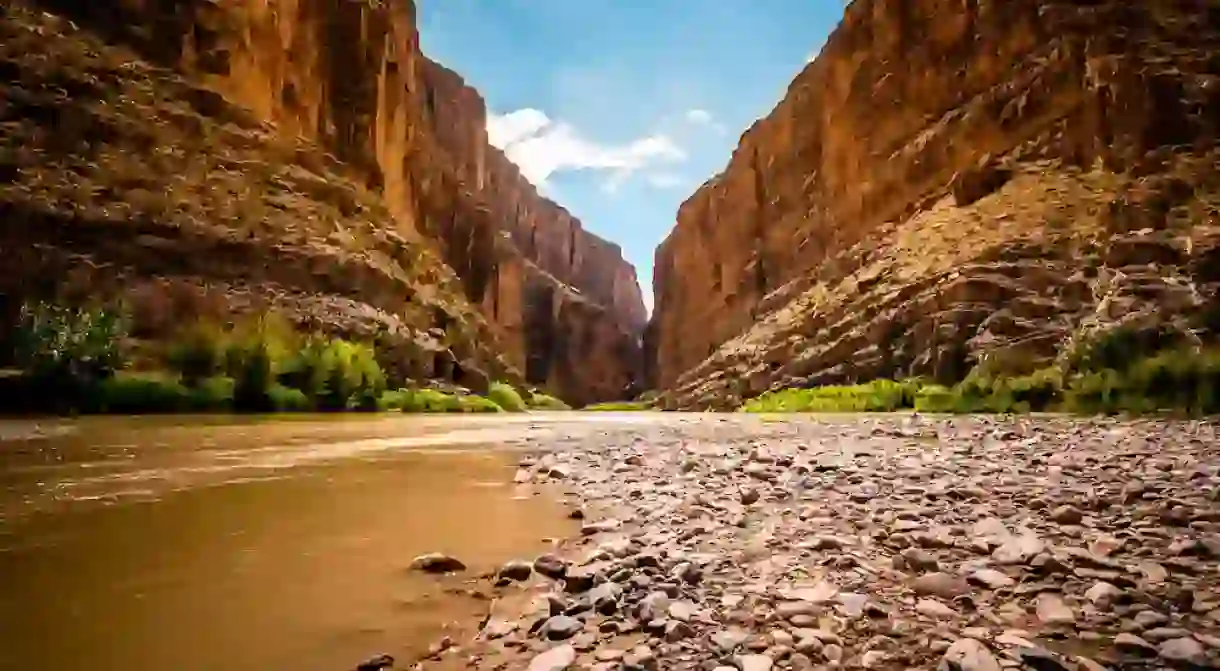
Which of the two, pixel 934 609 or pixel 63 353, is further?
pixel 63 353

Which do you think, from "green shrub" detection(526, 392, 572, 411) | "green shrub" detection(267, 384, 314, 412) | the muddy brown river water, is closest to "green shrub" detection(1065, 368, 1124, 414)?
the muddy brown river water

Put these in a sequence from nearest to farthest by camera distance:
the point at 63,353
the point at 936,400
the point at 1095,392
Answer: the point at 1095,392 → the point at 63,353 → the point at 936,400

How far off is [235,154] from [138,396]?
17304 mm

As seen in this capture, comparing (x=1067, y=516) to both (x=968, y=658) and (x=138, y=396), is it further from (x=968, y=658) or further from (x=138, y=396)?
(x=138, y=396)

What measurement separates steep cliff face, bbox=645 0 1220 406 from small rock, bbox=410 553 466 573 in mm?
19089

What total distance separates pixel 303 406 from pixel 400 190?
28.9 metres

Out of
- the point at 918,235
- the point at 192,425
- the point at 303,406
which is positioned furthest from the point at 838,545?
the point at 918,235

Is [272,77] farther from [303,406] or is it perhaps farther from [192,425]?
[192,425]

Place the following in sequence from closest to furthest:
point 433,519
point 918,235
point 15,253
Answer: point 433,519 → point 15,253 → point 918,235

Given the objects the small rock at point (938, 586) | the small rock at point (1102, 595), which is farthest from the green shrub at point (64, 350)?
the small rock at point (1102, 595)

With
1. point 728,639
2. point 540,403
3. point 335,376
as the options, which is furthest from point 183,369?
point 540,403

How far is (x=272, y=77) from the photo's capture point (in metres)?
34.6

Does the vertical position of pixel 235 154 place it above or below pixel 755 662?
above

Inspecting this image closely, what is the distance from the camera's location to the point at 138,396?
15.6m
